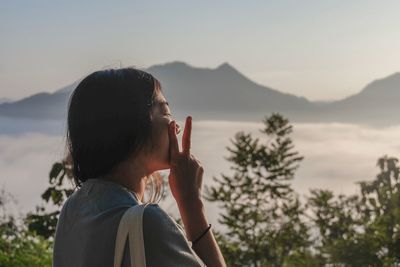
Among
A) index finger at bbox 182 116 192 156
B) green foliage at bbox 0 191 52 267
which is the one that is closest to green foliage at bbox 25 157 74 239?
green foliage at bbox 0 191 52 267

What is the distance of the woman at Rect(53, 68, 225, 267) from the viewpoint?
2.06 m

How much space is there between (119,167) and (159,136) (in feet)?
0.45

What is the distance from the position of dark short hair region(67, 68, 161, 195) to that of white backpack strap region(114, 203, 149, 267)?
0.65 ft

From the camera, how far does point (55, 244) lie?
2.24 meters

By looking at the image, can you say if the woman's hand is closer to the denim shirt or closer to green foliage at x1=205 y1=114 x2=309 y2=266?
the denim shirt

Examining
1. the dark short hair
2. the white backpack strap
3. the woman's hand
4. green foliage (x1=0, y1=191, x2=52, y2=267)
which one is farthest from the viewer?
green foliage (x1=0, y1=191, x2=52, y2=267)

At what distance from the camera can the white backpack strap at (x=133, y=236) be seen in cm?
198

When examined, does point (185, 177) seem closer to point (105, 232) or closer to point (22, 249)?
point (105, 232)

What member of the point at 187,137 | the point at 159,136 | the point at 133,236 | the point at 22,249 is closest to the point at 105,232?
the point at 133,236

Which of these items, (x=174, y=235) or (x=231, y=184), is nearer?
(x=174, y=235)

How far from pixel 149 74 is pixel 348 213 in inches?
293

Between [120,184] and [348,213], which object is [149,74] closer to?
[120,184]

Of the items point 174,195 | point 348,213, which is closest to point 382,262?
point 348,213

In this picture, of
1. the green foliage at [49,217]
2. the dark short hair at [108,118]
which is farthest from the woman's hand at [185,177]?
the green foliage at [49,217]
